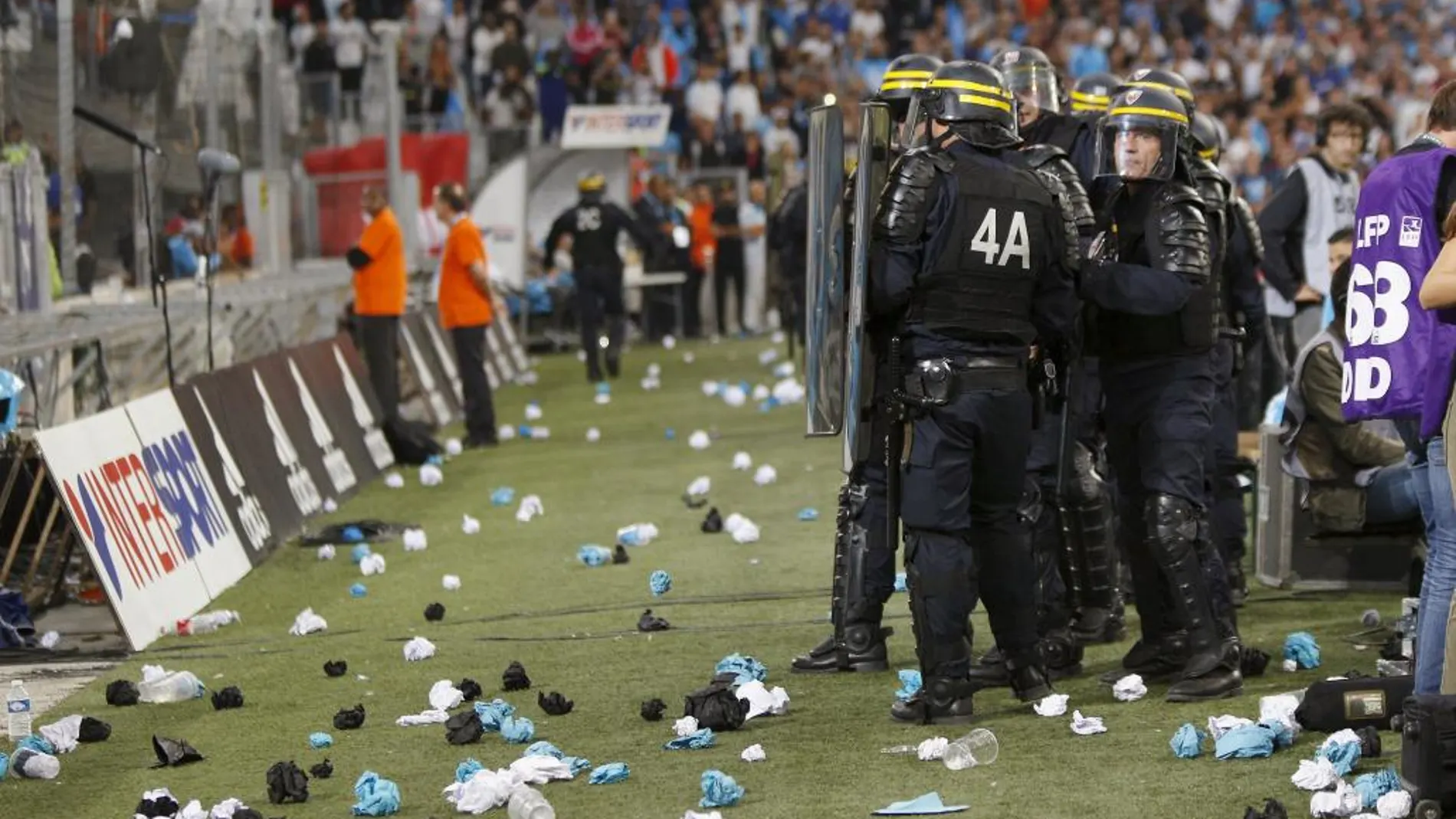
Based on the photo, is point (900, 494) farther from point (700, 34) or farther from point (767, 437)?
point (700, 34)

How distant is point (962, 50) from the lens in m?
34.9

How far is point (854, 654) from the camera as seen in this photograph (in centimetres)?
859

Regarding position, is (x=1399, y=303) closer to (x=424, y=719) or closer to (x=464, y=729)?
(x=464, y=729)

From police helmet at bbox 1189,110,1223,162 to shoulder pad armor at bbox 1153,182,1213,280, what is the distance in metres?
1.50

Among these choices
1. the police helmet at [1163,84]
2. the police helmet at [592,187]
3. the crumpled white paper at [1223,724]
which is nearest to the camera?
the crumpled white paper at [1223,724]

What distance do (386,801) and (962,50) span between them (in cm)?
2955

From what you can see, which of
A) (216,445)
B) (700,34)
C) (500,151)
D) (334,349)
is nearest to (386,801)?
(216,445)

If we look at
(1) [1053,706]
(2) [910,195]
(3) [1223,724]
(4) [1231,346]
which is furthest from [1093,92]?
(3) [1223,724]

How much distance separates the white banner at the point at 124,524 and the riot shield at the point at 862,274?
357cm

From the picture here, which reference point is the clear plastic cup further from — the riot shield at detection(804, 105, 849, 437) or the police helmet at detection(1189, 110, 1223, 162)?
the police helmet at detection(1189, 110, 1223, 162)

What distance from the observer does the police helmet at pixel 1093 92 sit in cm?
1048

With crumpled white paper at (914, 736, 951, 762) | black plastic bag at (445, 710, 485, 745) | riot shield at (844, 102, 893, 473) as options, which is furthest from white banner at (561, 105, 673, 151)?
crumpled white paper at (914, 736, 951, 762)

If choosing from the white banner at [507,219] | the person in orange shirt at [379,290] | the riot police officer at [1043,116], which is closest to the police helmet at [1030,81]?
the riot police officer at [1043,116]

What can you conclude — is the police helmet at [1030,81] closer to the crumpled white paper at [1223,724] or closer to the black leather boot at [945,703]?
the black leather boot at [945,703]
